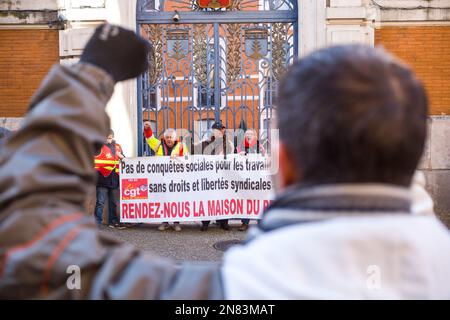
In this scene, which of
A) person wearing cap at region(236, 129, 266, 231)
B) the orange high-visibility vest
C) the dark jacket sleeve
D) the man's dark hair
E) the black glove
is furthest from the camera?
person wearing cap at region(236, 129, 266, 231)

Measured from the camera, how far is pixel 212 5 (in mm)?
8789

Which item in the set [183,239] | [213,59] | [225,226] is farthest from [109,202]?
[213,59]

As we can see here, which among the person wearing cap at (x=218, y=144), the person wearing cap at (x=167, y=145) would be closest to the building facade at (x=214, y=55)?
the person wearing cap at (x=167, y=145)

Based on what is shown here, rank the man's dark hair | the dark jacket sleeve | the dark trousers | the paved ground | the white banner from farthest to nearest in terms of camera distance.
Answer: the dark trousers → the white banner → the paved ground → the dark jacket sleeve → the man's dark hair

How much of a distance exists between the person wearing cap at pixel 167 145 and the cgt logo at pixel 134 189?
2.10 feet

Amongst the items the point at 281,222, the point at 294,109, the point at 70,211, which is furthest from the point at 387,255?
the point at 70,211

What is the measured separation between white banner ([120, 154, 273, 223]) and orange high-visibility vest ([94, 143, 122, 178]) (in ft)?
0.69

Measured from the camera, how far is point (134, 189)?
7.90 meters

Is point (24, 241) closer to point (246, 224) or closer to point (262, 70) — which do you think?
point (246, 224)

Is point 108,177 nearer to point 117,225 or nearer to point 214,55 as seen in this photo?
point 117,225

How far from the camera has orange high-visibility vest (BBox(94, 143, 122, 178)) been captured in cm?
797

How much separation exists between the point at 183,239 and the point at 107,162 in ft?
6.16

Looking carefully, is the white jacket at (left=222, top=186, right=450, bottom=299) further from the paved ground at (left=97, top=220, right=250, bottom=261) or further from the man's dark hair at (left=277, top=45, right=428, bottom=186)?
the paved ground at (left=97, top=220, right=250, bottom=261)

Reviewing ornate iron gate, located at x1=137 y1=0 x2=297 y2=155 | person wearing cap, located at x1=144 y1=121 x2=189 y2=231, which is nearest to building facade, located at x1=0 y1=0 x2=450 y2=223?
ornate iron gate, located at x1=137 y1=0 x2=297 y2=155
